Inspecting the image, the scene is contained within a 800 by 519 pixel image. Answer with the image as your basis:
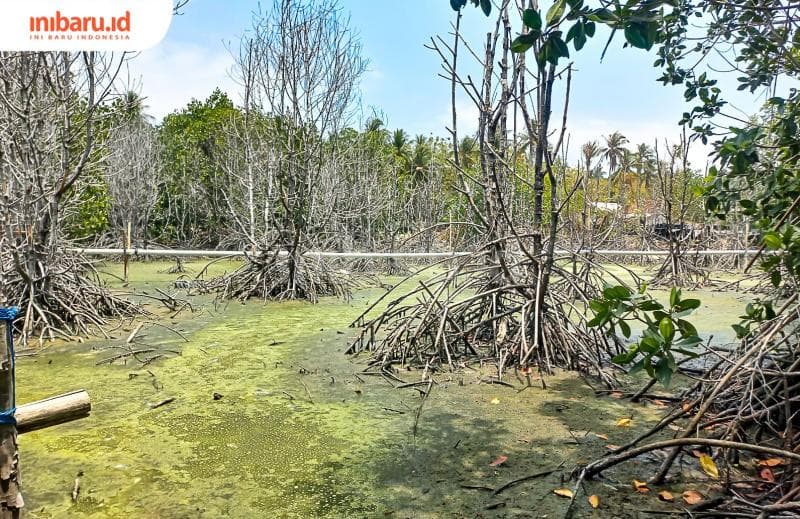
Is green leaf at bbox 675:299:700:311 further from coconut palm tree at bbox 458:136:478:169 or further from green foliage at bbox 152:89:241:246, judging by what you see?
green foliage at bbox 152:89:241:246

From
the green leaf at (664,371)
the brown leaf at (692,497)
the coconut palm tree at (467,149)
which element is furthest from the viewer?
the coconut palm tree at (467,149)

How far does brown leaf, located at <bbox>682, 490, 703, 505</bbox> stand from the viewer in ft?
6.82

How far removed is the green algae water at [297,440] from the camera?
2.10m

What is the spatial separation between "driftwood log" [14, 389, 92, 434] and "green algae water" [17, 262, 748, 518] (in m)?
0.51

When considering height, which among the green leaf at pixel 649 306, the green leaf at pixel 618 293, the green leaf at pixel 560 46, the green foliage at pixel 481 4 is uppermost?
the green foliage at pixel 481 4

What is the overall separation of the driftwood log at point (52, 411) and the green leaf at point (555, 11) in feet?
5.27

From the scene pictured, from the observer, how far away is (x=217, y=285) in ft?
25.1

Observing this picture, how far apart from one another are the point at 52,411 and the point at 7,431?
114mm

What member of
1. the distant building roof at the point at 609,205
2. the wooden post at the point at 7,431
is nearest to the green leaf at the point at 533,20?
the wooden post at the point at 7,431

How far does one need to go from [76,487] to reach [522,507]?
1648mm

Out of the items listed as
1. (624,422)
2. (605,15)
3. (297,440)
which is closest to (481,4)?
(605,15)

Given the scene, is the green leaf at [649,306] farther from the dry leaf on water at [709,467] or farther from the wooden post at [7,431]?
the wooden post at [7,431]

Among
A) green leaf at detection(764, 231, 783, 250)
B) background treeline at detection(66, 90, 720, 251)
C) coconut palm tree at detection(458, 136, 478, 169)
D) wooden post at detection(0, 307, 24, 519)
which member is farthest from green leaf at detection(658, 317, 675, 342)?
background treeline at detection(66, 90, 720, 251)

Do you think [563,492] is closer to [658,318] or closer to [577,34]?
[658,318]
